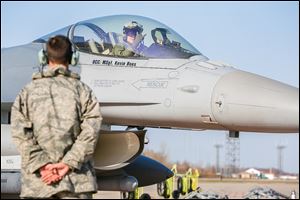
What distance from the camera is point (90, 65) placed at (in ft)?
26.5

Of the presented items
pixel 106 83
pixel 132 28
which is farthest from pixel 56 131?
pixel 132 28

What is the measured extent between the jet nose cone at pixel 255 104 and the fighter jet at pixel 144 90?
0.03 ft

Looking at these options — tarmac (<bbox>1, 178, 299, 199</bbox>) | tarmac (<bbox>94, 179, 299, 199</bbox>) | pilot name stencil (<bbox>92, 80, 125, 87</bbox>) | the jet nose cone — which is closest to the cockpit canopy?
pilot name stencil (<bbox>92, 80, 125, 87</bbox>)

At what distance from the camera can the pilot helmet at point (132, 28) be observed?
8406 mm

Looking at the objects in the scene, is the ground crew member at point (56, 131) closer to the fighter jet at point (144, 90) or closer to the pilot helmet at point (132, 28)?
the fighter jet at point (144, 90)

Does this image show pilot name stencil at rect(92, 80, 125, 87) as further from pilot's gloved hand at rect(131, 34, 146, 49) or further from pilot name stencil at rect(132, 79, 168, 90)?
pilot's gloved hand at rect(131, 34, 146, 49)

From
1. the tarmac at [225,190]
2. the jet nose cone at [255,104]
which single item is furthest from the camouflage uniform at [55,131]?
the tarmac at [225,190]

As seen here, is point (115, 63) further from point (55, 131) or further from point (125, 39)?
point (55, 131)

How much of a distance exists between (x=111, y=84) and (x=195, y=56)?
1170mm

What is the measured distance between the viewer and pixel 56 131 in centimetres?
411

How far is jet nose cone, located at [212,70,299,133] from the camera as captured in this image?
686 centimetres

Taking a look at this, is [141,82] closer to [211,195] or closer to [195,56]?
[195,56]

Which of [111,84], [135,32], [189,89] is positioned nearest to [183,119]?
[189,89]

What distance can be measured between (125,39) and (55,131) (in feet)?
14.3
